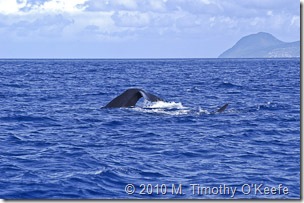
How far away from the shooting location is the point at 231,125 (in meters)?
22.5

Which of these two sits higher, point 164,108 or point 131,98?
point 131,98

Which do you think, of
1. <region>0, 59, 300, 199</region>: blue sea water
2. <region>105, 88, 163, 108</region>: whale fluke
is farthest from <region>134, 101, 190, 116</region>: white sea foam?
<region>105, 88, 163, 108</region>: whale fluke

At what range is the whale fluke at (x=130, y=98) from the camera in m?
25.3

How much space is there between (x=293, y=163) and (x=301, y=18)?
391 cm

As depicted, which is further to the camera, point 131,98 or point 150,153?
point 131,98

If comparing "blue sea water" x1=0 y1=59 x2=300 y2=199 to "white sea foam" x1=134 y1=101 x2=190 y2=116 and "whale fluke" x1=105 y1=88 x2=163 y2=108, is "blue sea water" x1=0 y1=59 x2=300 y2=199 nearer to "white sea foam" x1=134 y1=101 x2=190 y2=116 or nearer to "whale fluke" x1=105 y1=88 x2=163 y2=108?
"white sea foam" x1=134 y1=101 x2=190 y2=116

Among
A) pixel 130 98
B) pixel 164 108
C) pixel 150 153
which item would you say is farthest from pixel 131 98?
pixel 150 153

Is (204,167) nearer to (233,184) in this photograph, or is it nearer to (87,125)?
(233,184)

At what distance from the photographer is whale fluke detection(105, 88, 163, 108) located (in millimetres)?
25266

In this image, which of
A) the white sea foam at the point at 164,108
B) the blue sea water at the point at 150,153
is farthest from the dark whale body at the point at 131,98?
the white sea foam at the point at 164,108

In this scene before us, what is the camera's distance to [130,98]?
26578 millimetres

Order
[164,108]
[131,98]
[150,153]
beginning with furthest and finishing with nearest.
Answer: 1. [164,108]
2. [131,98]
3. [150,153]

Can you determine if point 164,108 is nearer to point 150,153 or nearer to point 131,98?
point 131,98

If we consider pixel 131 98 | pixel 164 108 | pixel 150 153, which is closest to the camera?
pixel 150 153
